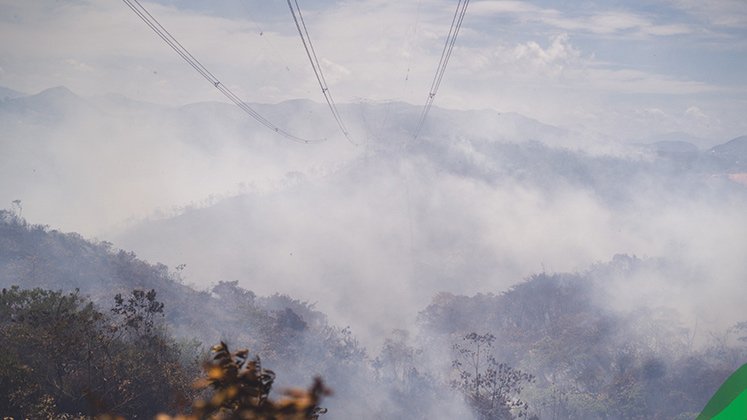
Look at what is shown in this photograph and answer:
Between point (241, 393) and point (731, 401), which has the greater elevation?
point (241, 393)

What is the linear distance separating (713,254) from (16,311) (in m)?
177

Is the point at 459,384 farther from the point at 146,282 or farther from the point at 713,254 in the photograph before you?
the point at 713,254

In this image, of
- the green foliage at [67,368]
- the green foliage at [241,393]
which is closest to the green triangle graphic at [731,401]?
the green foliage at [241,393]

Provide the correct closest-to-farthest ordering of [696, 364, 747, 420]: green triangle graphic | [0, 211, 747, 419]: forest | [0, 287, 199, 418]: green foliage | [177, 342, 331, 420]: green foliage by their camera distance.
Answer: [177, 342, 331, 420]: green foliage → [696, 364, 747, 420]: green triangle graphic → [0, 287, 199, 418]: green foliage → [0, 211, 747, 419]: forest

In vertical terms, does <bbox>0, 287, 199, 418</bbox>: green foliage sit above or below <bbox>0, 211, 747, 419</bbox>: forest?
above

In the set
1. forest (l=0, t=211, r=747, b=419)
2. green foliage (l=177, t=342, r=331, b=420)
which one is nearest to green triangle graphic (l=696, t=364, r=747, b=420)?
green foliage (l=177, t=342, r=331, b=420)

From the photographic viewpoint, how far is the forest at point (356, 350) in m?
23.2

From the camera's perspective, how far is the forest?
23172mm

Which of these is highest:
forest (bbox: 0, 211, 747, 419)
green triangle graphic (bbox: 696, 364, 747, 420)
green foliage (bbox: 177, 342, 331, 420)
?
green foliage (bbox: 177, 342, 331, 420)

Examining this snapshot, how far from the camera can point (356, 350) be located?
80.4 meters

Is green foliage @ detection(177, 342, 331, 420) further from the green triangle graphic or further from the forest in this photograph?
the forest

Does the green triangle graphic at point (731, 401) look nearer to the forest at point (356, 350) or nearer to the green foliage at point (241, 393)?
the green foliage at point (241, 393)

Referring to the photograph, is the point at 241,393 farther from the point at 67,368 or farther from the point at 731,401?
the point at 67,368

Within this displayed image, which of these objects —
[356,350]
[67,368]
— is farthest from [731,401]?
[356,350]
